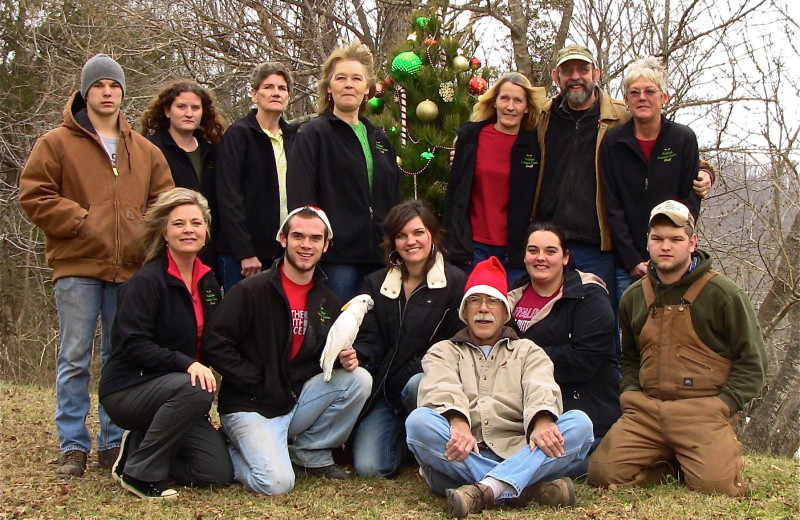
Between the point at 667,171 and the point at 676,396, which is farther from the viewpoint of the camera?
the point at 667,171

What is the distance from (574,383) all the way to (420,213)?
1.31 m

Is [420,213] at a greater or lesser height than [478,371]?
greater

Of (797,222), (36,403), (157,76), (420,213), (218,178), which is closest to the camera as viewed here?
(420,213)

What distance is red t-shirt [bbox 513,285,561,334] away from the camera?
473 cm

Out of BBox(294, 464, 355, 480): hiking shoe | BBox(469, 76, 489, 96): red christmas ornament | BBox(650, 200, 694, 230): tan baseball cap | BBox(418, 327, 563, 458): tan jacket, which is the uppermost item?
BBox(469, 76, 489, 96): red christmas ornament

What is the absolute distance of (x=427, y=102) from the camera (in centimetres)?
644

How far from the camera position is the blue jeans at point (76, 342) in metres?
4.52

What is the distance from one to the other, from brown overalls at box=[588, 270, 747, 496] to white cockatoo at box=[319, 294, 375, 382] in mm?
1507

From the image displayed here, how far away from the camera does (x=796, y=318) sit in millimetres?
10883

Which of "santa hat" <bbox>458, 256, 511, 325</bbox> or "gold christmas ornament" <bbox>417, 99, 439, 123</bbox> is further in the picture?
"gold christmas ornament" <bbox>417, 99, 439, 123</bbox>

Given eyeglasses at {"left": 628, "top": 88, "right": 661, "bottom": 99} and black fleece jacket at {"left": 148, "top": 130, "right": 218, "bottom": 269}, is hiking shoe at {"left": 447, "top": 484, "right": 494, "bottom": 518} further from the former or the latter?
eyeglasses at {"left": 628, "top": 88, "right": 661, "bottom": 99}

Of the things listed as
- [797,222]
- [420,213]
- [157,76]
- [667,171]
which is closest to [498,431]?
[420,213]

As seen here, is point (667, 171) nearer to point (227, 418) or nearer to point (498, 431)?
point (498, 431)

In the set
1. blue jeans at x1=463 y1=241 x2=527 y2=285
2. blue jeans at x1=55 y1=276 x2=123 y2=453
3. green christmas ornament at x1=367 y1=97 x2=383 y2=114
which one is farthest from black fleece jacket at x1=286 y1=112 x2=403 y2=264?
green christmas ornament at x1=367 y1=97 x2=383 y2=114
